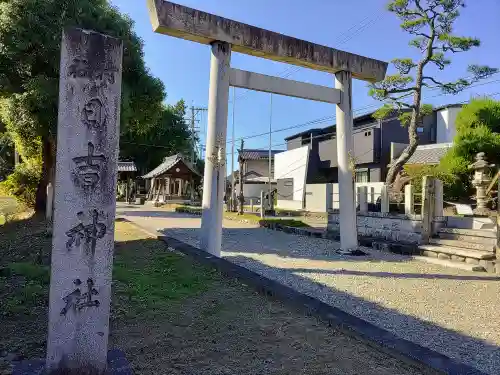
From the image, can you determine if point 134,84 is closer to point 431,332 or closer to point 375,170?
point 431,332

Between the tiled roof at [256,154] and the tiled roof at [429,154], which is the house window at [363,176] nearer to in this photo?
the tiled roof at [429,154]

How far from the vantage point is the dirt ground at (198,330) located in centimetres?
337

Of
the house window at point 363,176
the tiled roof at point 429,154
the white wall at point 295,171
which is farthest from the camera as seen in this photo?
the white wall at point 295,171

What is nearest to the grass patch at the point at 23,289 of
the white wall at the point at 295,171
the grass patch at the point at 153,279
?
the grass patch at the point at 153,279

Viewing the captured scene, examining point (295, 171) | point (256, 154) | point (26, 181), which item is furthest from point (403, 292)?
point (256, 154)

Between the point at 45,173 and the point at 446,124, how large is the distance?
2369 centimetres

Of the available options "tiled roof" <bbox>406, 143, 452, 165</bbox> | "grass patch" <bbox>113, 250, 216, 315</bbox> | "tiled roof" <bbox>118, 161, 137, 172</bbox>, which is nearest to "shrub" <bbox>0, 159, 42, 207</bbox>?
"grass patch" <bbox>113, 250, 216, 315</bbox>

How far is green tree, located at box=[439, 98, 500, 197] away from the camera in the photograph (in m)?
15.6

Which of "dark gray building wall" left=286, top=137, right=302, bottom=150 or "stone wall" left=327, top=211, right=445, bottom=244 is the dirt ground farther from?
"dark gray building wall" left=286, top=137, right=302, bottom=150

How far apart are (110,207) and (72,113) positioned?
75cm

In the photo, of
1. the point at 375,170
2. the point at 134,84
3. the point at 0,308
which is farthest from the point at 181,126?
the point at 0,308

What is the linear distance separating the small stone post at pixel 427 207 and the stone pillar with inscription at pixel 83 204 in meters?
8.30

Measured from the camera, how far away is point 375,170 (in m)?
26.0

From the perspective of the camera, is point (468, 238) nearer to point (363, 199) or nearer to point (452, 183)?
point (363, 199)
